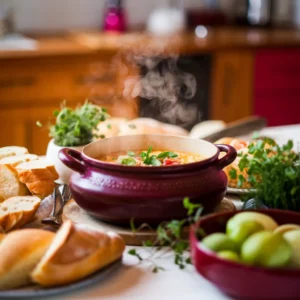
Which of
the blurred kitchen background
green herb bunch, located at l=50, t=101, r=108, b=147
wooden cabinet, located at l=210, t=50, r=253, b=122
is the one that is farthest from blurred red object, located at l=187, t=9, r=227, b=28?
green herb bunch, located at l=50, t=101, r=108, b=147

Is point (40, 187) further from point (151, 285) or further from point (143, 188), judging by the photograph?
point (151, 285)

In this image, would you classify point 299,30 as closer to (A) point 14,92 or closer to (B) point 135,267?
(A) point 14,92

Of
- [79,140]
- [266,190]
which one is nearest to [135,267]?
[266,190]

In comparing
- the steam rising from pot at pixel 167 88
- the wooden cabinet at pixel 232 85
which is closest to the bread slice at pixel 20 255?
the steam rising from pot at pixel 167 88

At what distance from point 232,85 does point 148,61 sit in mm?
539

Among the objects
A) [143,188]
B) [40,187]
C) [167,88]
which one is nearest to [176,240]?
[143,188]

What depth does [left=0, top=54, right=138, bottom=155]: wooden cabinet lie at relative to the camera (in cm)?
333

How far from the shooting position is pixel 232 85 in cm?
378

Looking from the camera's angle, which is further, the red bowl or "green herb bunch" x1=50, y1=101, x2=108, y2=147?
"green herb bunch" x1=50, y1=101, x2=108, y2=147

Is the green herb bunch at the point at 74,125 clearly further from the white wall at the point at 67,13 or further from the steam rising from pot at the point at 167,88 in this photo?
the white wall at the point at 67,13

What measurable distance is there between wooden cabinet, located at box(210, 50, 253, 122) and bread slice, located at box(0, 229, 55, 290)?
276cm

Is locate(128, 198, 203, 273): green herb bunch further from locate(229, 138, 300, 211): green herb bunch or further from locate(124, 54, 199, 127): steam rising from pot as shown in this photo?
locate(124, 54, 199, 127): steam rising from pot

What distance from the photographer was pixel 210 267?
3.11 feet

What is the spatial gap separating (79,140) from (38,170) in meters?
0.18
